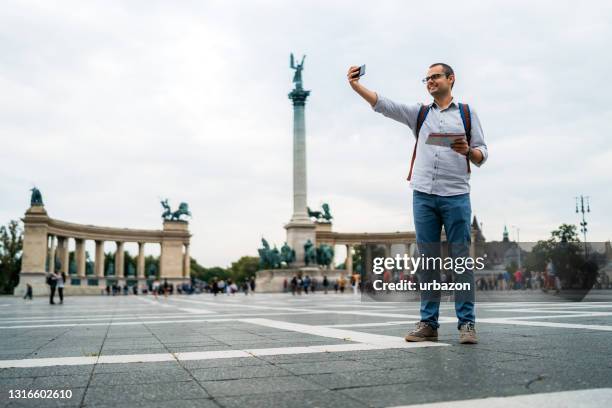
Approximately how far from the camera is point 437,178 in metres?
5.96

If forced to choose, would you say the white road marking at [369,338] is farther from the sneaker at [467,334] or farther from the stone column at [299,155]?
the stone column at [299,155]

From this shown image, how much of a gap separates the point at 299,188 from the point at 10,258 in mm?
44827

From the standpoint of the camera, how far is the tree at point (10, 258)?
7450cm

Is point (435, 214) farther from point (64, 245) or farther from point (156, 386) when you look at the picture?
point (64, 245)

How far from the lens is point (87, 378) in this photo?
3928mm

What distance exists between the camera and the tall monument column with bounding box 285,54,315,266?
181 ft

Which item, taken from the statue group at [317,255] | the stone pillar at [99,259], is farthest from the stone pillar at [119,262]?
the statue group at [317,255]

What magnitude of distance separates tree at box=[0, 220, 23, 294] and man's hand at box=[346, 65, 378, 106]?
78020mm

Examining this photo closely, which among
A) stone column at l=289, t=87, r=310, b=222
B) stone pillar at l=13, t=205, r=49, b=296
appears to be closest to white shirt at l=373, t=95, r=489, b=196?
stone column at l=289, t=87, r=310, b=222

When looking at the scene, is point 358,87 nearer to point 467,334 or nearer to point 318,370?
point 467,334

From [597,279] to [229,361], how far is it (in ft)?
108

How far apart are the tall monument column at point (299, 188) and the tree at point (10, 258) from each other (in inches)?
1625

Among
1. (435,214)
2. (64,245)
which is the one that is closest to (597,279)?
(435,214)

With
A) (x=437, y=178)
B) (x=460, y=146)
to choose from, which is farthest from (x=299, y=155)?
(x=460, y=146)
